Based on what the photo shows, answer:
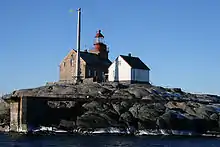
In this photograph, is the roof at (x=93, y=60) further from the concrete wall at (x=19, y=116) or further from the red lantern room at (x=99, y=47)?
the concrete wall at (x=19, y=116)

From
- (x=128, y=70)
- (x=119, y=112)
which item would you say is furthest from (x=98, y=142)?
(x=128, y=70)

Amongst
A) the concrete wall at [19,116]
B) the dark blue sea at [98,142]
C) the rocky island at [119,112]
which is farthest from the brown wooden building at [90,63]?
the dark blue sea at [98,142]

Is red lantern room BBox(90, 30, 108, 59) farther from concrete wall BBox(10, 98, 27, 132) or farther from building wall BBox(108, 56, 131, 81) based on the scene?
concrete wall BBox(10, 98, 27, 132)

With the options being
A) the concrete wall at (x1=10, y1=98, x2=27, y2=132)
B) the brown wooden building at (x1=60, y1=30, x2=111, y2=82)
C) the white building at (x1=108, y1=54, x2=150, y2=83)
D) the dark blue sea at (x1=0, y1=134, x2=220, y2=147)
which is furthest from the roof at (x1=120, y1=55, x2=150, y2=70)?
the dark blue sea at (x1=0, y1=134, x2=220, y2=147)

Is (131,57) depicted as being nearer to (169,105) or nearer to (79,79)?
(79,79)

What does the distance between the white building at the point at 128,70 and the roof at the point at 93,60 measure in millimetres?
3501

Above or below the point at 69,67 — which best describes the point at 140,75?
below

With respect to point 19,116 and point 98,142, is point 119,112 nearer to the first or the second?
point 98,142

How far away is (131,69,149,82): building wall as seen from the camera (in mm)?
70250

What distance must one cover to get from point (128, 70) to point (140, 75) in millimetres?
2698

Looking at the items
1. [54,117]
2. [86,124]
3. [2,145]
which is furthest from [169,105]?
[2,145]

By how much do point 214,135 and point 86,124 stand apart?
641 inches

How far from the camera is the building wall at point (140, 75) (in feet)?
230

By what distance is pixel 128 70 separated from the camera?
70.1m
